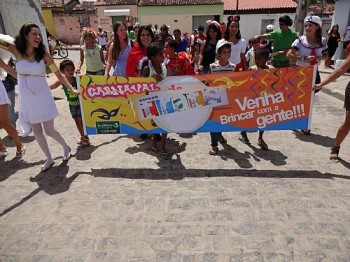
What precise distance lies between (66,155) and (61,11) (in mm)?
38431

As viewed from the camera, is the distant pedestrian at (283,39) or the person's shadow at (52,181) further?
the distant pedestrian at (283,39)

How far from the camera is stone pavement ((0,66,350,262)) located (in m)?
2.63

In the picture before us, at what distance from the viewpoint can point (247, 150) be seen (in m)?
4.70

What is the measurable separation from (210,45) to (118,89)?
7.75 feet

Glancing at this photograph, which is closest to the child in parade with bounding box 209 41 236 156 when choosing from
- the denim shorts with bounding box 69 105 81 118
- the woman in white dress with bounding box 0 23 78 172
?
the woman in white dress with bounding box 0 23 78 172

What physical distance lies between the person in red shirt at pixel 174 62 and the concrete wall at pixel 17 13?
7.05 meters

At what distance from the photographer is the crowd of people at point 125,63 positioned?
3697mm

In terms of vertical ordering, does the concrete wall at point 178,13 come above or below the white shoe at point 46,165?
above

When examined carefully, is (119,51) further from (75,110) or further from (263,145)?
(263,145)

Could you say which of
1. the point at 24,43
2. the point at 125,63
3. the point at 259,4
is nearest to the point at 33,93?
the point at 24,43

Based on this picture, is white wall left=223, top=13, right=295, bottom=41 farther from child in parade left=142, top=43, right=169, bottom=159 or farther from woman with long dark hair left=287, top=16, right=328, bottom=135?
child in parade left=142, top=43, right=169, bottom=159

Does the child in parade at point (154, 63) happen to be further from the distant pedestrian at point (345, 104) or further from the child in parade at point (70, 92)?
the distant pedestrian at point (345, 104)

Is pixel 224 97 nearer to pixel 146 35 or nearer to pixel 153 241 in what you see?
pixel 146 35

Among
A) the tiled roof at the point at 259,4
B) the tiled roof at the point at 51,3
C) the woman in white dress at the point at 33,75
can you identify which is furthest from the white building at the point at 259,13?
the woman in white dress at the point at 33,75
